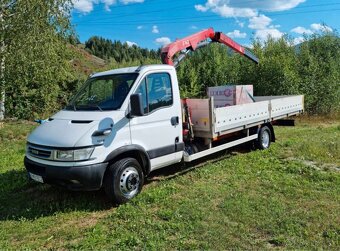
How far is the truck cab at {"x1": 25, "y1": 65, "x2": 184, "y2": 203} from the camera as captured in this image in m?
4.98

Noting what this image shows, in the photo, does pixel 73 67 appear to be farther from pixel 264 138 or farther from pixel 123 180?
pixel 123 180

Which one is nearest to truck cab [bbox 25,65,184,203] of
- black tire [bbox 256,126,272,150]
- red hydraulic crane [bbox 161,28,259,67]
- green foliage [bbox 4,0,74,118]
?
red hydraulic crane [bbox 161,28,259,67]

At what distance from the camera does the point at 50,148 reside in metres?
5.07

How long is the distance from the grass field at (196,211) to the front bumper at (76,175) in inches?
19.2

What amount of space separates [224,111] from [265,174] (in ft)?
5.09

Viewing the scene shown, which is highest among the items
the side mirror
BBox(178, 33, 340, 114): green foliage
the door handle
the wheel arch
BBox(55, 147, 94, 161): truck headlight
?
BBox(178, 33, 340, 114): green foliage

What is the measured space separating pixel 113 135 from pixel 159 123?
40.7 inches

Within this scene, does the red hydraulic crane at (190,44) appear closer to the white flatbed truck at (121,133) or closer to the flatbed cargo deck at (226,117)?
the white flatbed truck at (121,133)

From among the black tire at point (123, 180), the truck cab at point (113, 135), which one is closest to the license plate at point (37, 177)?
the truck cab at point (113, 135)

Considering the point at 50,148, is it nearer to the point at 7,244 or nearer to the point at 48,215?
the point at 48,215

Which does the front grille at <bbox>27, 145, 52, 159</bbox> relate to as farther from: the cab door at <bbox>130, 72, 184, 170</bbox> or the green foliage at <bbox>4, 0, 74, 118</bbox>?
the green foliage at <bbox>4, 0, 74, 118</bbox>

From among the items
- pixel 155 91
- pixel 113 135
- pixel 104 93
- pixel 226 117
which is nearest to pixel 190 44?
pixel 226 117

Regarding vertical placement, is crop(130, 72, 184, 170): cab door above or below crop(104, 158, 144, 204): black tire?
above

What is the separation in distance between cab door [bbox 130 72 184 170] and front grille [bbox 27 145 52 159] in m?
1.30
